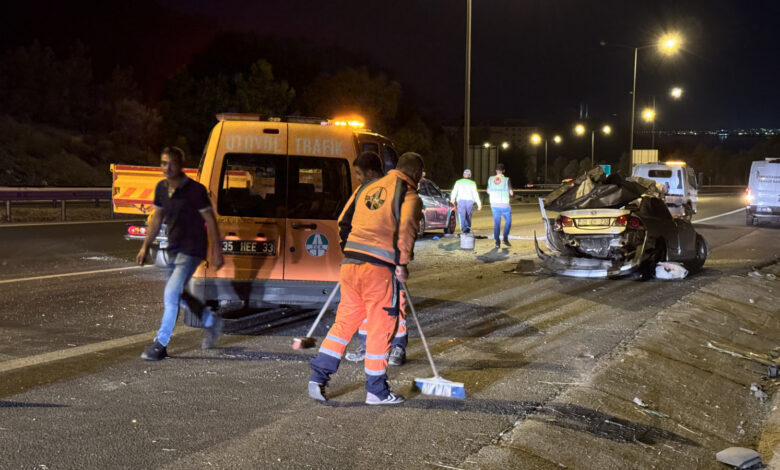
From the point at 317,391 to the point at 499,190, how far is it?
1146 centimetres

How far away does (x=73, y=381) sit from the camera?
5.81 metres

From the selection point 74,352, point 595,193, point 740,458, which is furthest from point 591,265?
point 74,352

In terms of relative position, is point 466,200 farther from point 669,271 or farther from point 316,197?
point 316,197

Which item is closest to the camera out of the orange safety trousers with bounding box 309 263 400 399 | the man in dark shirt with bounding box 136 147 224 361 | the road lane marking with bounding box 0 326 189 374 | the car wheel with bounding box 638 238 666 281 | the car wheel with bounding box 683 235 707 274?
the orange safety trousers with bounding box 309 263 400 399

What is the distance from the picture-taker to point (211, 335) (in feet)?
24.2

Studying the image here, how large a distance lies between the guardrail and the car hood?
14811 millimetres

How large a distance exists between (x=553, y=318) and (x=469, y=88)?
1317 cm

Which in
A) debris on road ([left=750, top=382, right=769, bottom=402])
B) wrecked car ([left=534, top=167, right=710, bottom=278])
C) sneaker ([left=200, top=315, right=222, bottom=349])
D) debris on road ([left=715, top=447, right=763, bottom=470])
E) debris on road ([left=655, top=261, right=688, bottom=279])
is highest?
wrecked car ([left=534, top=167, right=710, bottom=278])

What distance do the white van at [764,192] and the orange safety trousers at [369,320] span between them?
22.8 metres

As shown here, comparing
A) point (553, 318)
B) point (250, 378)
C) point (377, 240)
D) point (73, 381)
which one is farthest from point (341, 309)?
point (553, 318)

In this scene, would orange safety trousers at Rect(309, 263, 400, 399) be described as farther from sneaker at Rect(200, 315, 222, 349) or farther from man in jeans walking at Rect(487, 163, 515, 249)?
man in jeans walking at Rect(487, 163, 515, 249)

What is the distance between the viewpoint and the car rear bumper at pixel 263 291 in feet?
24.0

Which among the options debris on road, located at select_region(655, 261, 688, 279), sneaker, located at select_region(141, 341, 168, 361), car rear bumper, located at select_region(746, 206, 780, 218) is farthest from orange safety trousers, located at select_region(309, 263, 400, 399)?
car rear bumper, located at select_region(746, 206, 780, 218)

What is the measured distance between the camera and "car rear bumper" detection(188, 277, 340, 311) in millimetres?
7324
